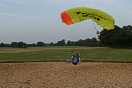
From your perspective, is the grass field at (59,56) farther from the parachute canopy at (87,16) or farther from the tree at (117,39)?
the tree at (117,39)

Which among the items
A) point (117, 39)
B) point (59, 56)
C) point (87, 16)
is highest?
point (117, 39)

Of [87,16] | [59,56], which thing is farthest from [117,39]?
[87,16]

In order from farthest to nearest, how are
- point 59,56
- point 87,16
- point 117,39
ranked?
point 117,39, point 59,56, point 87,16

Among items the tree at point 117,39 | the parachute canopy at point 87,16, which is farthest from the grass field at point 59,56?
the tree at point 117,39

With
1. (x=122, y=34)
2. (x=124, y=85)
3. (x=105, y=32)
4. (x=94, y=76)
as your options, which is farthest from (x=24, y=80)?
(x=105, y=32)

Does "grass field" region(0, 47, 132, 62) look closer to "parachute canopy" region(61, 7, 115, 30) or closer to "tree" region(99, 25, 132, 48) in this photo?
"parachute canopy" region(61, 7, 115, 30)

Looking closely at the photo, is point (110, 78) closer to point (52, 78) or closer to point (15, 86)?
point (52, 78)

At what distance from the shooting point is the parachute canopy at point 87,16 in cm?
2023

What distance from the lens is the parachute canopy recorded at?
2023 cm

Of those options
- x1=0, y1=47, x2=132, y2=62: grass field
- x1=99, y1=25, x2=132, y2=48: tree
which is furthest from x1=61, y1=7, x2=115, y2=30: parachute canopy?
x1=99, y1=25, x2=132, y2=48: tree

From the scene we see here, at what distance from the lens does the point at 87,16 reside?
67.7ft

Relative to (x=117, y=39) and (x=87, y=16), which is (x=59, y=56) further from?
(x=117, y=39)

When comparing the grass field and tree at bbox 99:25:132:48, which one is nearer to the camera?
the grass field

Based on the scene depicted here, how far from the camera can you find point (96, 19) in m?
20.6
